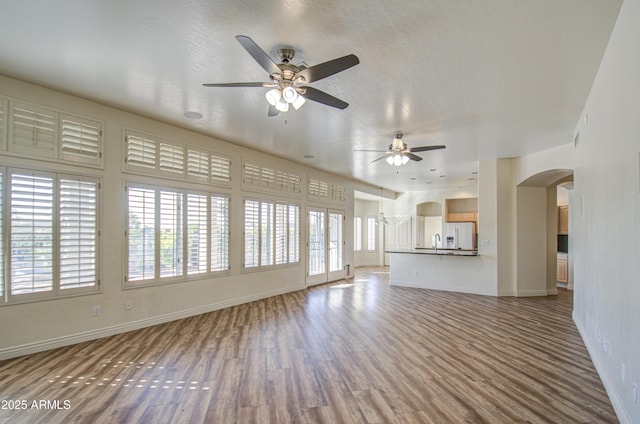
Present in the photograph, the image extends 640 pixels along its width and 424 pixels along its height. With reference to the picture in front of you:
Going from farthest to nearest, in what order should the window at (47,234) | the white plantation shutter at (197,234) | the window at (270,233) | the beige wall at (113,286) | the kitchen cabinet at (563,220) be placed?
1. the kitchen cabinet at (563,220)
2. the window at (270,233)
3. the white plantation shutter at (197,234)
4. the beige wall at (113,286)
5. the window at (47,234)

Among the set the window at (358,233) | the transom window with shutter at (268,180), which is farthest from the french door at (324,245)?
the window at (358,233)

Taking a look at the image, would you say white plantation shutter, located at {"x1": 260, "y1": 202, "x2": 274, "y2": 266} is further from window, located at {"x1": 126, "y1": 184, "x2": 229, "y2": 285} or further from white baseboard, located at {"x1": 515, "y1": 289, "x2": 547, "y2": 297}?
white baseboard, located at {"x1": 515, "y1": 289, "x2": 547, "y2": 297}

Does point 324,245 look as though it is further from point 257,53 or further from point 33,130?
point 257,53

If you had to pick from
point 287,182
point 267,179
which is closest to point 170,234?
point 267,179

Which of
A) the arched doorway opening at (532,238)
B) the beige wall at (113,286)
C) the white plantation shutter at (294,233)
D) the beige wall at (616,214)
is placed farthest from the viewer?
the white plantation shutter at (294,233)

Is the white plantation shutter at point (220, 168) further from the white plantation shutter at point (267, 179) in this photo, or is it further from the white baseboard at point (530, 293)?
the white baseboard at point (530, 293)

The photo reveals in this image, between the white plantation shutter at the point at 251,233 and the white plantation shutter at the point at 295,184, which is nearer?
the white plantation shutter at the point at 251,233

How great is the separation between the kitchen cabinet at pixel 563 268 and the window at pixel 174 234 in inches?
325

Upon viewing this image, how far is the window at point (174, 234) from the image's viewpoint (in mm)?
4766

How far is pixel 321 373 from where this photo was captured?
3352 millimetres

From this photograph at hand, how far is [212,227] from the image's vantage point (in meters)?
5.87

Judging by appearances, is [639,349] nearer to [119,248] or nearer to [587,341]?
[587,341]

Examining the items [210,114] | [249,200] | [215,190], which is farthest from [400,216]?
[210,114]

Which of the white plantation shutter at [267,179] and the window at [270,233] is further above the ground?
the white plantation shutter at [267,179]
